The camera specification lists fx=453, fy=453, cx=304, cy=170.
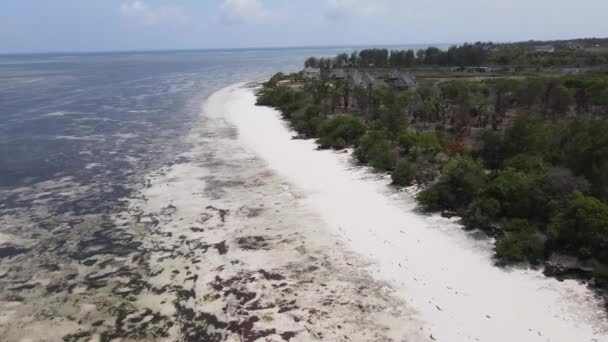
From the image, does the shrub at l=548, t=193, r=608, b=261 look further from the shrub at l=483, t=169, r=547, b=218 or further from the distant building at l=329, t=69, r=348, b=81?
the distant building at l=329, t=69, r=348, b=81

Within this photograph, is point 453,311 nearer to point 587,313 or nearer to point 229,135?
point 587,313

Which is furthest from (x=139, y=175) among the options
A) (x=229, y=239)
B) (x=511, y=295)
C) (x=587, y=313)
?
(x=587, y=313)

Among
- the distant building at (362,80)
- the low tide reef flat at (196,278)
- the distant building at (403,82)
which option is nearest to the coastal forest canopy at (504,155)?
the low tide reef flat at (196,278)

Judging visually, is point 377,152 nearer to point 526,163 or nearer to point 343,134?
point 343,134

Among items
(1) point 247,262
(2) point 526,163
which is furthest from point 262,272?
(2) point 526,163

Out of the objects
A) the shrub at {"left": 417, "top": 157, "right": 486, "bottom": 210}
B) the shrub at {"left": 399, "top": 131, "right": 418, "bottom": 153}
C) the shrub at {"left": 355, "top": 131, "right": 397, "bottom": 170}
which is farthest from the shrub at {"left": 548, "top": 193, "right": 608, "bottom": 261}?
the shrub at {"left": 399, "top": 131, "right": 418, "bottom": 153}
